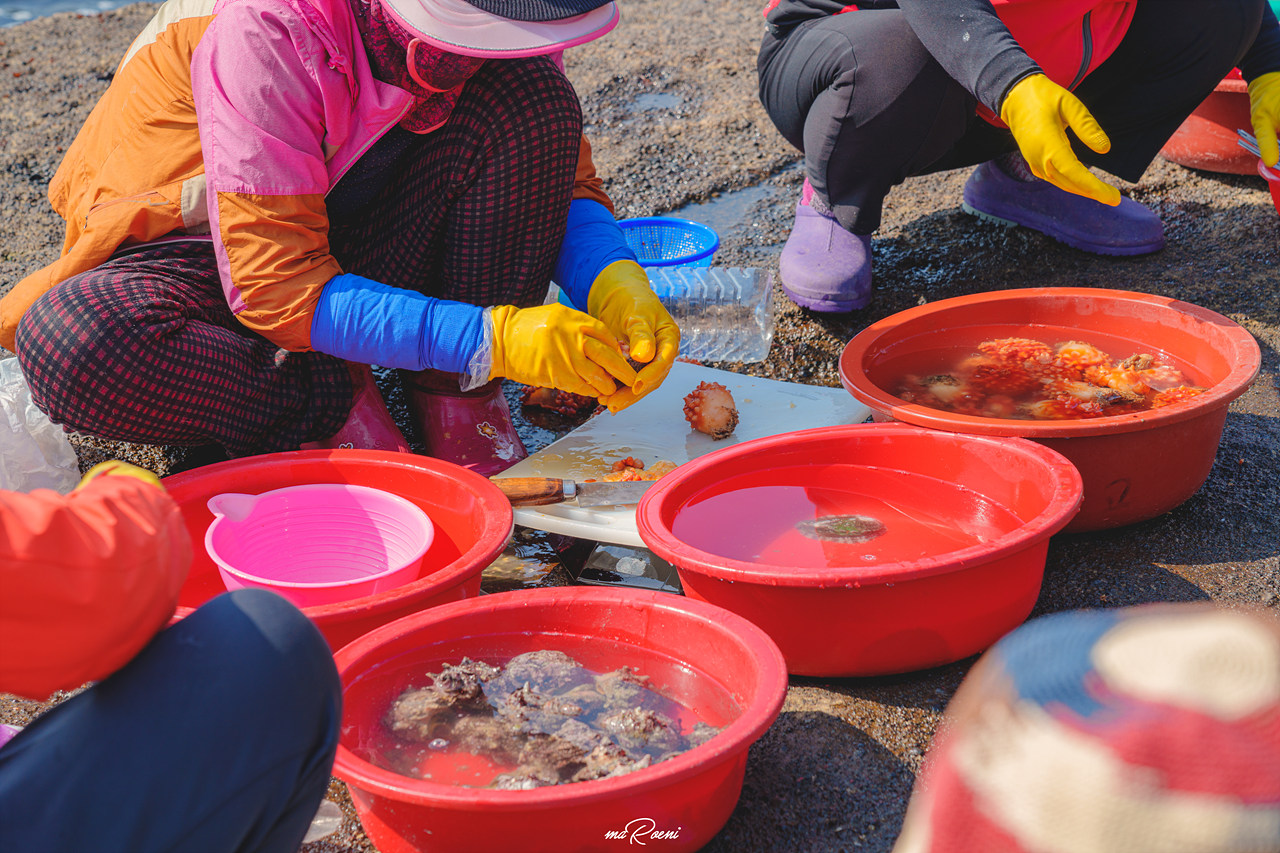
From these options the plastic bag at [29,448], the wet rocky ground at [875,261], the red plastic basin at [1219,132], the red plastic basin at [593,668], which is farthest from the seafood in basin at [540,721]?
the red plastic basin at [1219,132]

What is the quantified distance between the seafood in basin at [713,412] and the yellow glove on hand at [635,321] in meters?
0.20

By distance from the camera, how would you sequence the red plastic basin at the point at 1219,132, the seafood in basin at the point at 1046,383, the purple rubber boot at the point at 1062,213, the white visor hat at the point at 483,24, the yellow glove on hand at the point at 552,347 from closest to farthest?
the white visor hat at the point at 483,24
the yellow glove on hand at the point at 552,347
the seafood in basin at the point at 1046,383
the purple rubber boot at the point at 1062,213
the red plastic basin at the point at 1219,132

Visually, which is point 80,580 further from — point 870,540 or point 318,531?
point 870,540

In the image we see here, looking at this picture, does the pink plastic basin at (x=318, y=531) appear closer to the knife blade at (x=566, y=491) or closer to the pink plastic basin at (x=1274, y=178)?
the knife blade at (x=566, y=491)

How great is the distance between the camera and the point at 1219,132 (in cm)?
331

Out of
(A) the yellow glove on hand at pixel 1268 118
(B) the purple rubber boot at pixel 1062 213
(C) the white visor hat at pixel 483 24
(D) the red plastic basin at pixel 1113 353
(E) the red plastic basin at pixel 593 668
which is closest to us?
(E) the red plastic basin at pixel 593 668

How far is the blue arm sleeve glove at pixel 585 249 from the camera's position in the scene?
2328 mm

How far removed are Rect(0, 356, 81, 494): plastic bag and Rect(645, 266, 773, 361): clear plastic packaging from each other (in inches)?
61.8

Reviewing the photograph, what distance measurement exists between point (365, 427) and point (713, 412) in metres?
0.81

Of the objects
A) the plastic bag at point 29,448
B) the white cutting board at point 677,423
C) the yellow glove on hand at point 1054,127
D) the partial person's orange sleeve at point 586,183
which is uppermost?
the yellow glove on hand at point 1054,127

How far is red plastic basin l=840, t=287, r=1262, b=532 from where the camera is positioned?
181cm

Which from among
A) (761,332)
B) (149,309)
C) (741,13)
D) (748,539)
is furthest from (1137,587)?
(741,13)

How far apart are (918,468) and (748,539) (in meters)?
0.37

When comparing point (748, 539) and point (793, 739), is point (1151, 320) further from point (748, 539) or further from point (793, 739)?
point (793, 739)
